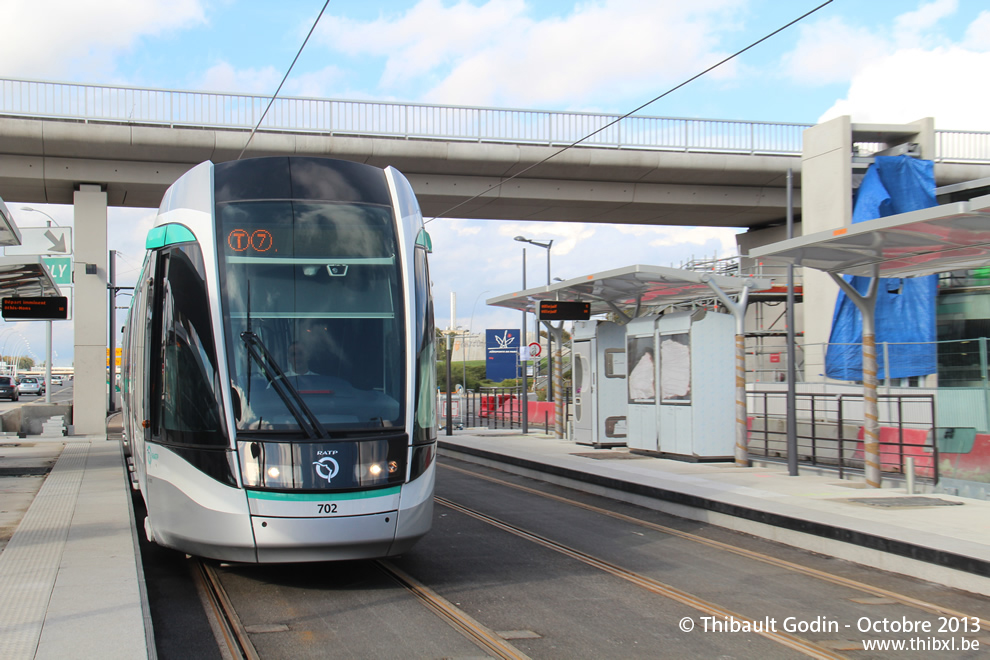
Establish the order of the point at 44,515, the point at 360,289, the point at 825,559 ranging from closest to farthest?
the point at 360,289 → the point at 825,559 → the point at 44,515

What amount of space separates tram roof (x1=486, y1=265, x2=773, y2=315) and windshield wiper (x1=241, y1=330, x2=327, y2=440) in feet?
33.8

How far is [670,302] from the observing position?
69.9ft

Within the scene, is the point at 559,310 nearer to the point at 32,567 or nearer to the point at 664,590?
the point at 664,590

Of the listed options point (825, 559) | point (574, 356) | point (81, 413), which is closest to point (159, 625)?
point (825, 559)

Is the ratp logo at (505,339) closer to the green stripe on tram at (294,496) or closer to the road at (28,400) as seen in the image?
the road at (28,400)

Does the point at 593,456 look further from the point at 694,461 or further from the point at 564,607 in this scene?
the point at 564,607

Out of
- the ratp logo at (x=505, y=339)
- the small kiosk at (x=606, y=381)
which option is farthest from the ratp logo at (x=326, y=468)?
the ratp logo at (x=505, y=339)

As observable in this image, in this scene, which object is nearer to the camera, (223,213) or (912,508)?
(223,213)

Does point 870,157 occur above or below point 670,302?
above

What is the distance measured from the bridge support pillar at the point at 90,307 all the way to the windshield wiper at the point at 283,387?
1977 cm

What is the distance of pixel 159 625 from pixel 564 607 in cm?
294

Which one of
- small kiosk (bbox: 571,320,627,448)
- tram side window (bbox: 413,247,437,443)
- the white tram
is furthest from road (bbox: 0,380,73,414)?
tram side window (bbox: 413,247,437,443)

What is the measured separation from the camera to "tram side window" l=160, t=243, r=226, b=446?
673 cm

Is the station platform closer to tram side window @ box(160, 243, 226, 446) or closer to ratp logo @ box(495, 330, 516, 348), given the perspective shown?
tram side window @ box(160, 243, 226, 446)
